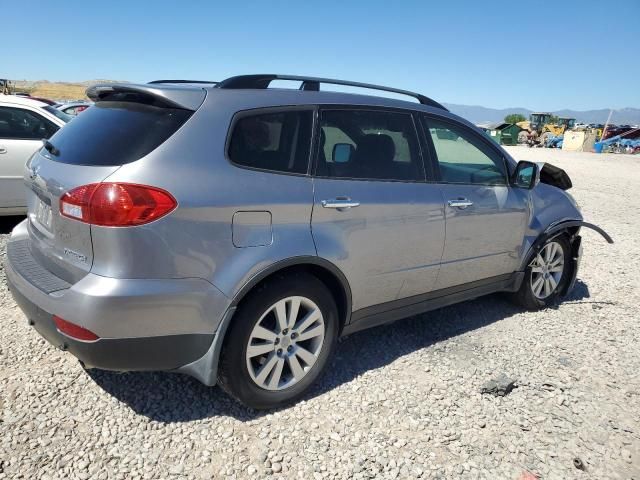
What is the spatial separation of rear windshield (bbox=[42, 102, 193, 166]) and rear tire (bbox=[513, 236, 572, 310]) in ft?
11.0

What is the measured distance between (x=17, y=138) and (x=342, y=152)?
483 centimetres

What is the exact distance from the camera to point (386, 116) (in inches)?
128

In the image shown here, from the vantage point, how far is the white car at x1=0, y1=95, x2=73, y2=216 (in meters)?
5.64

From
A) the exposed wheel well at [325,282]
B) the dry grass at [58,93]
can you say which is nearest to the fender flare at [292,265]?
the exposed wheel well at [325,282]

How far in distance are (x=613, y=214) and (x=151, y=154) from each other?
10291 mm

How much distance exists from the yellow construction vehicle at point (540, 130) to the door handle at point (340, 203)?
155ft

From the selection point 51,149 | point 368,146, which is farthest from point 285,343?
point 51,149

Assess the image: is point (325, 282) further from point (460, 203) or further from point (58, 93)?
point (58, 93)

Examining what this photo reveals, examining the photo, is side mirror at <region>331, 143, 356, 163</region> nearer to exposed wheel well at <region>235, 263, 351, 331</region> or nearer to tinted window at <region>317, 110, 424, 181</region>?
tinted window at <region>317, 110, 424, 181</region>

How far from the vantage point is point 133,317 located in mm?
2195

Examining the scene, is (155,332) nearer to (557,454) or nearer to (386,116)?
(386,116)

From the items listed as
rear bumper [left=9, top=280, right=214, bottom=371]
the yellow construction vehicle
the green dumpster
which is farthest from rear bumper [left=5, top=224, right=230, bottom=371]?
the yellow construction vehicle

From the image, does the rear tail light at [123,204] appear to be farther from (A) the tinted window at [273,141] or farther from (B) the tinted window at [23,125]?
(B) the tinted window at [23,125]

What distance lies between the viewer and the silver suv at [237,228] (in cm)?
219
